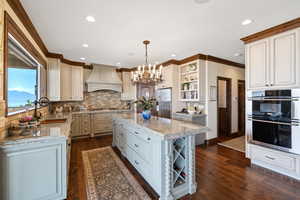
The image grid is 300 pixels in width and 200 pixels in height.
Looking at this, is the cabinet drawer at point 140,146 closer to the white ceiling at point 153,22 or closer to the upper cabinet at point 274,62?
the white ceiling at point 153,22

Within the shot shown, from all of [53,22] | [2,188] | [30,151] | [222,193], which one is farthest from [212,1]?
[2,188]

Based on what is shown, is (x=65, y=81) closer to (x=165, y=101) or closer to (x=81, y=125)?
(x=81, y=125)

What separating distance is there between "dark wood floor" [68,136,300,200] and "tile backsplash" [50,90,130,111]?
7.96 ft

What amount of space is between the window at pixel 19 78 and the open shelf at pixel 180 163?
7.58ft

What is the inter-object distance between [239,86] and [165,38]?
12.6 ft

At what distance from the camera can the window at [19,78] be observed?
5.82 feet

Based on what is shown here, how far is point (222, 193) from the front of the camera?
6.23 ft

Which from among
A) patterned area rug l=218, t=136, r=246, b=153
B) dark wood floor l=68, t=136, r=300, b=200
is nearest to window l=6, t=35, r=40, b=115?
dark wood floor l=68, t=136, r=300, b=200

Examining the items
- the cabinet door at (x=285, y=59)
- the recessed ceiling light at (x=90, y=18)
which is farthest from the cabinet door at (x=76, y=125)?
the cabinet door at (x=285, y=59)

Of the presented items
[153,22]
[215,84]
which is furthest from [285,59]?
[153,22]

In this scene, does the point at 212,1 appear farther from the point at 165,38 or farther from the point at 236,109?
the point at 236,109

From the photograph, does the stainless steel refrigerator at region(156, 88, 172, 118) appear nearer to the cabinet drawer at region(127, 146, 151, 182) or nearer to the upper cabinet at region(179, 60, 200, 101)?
the upper cabinet at region(179, 60, 200, 101)

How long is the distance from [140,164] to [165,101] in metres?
2.83

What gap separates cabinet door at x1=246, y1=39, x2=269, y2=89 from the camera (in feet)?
8.28
